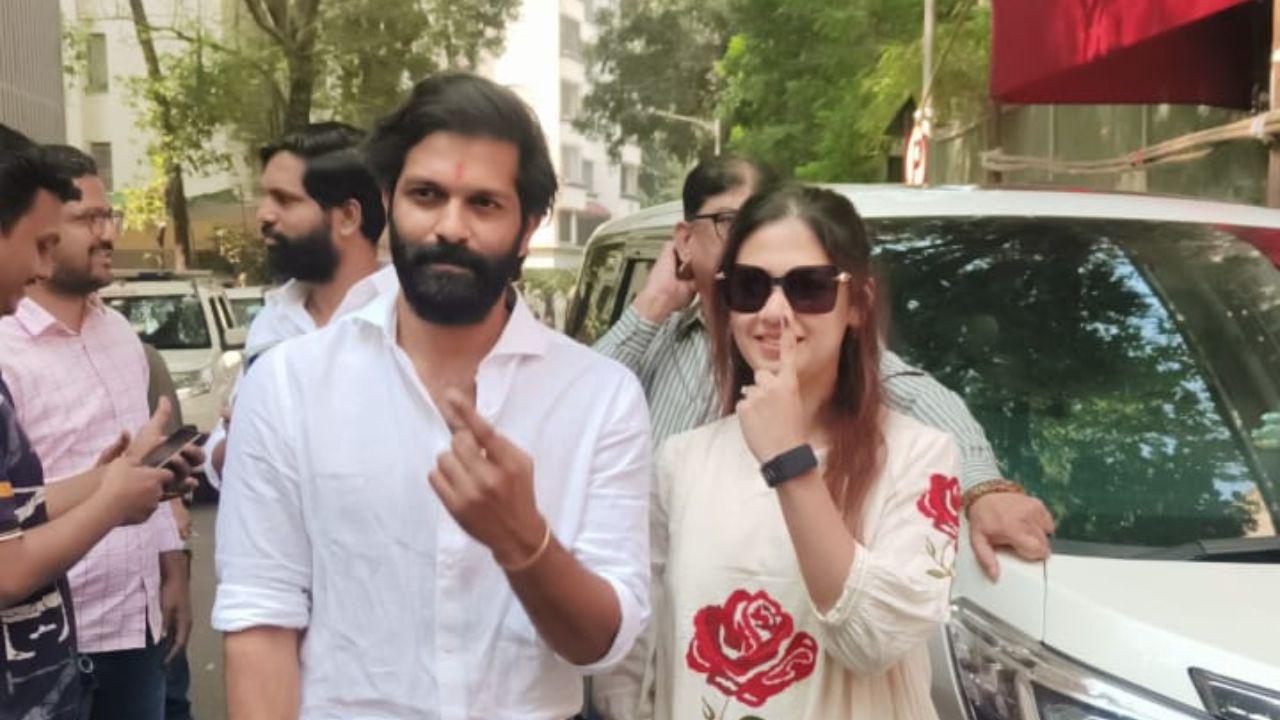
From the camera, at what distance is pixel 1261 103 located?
7.62m

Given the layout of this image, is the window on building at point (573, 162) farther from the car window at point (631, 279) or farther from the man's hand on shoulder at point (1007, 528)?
the man's hand on shoulder at point (1007, 528)

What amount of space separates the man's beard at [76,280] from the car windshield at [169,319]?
931 centimetres

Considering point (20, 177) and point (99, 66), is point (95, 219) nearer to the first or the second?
point (20, 177)

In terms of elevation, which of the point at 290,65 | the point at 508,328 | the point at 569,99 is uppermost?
the point at 569,99

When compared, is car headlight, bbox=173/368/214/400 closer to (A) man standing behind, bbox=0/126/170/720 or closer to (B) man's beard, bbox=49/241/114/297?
(B) man's beard, bbox=49/241/114/297

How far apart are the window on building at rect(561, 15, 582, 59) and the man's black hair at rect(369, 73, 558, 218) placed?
64.7m

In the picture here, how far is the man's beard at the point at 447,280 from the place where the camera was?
1907 millimetres

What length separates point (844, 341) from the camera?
7.99ft

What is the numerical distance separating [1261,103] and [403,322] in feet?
22.7

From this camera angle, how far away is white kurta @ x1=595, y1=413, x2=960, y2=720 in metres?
2.12

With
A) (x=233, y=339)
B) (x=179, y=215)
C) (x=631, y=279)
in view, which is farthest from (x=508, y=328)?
(x=179, y=215)

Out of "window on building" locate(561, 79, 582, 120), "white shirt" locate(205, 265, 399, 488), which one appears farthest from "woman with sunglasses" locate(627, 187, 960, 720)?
"window on building" locate(561, 79, 582, 120)

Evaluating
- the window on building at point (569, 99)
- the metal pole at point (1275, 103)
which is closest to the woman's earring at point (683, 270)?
the metal pole at point (1275, 103)

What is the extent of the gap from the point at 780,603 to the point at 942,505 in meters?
0.30
